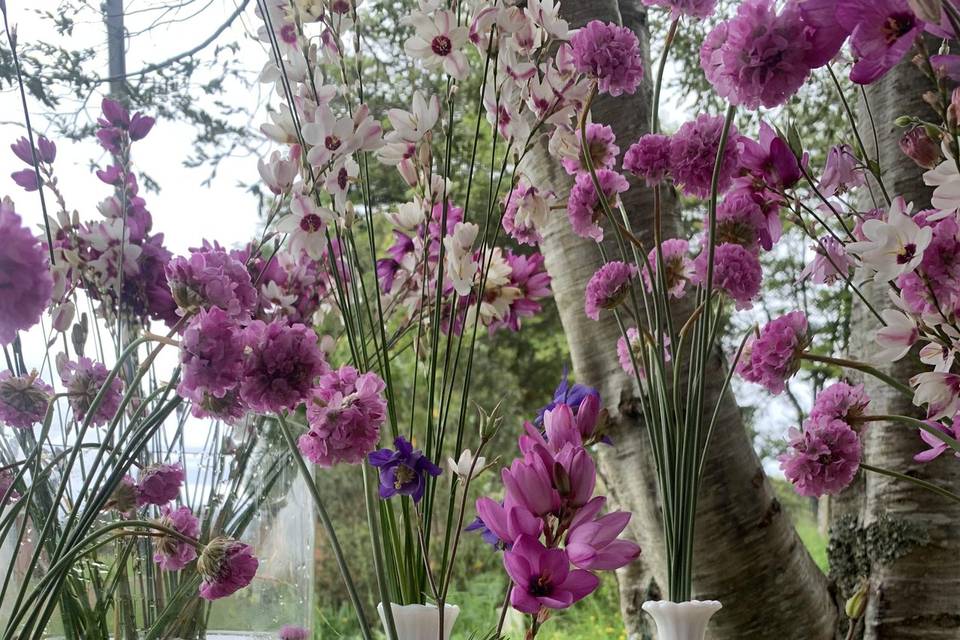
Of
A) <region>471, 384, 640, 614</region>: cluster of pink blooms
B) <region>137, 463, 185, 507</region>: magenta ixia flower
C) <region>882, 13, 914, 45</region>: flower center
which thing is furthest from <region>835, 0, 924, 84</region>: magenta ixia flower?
<region>137, 463, 185, 507</region>: magenta ixia flower

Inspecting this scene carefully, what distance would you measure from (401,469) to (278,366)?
0.10 meters

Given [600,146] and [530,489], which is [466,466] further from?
[600,146]

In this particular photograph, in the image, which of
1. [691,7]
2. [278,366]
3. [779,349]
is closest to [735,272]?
[779,349]

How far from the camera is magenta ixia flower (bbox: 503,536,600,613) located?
0.38 metres

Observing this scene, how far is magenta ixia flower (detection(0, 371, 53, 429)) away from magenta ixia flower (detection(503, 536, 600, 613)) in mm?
275

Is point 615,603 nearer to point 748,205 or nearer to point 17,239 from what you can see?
point 748,205

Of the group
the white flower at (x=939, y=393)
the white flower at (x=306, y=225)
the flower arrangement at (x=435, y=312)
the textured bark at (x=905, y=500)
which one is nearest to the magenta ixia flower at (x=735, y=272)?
the flower arrangement at (x=435, y=312)

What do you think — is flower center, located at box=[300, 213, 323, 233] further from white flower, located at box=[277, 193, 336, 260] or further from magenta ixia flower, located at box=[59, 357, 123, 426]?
magenta ixia flower, located at box=[59, 357, 123, 426]

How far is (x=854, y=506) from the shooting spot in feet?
2.78

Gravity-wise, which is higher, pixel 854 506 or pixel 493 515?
pixel 854 506

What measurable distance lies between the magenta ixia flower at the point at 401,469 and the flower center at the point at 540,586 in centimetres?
9

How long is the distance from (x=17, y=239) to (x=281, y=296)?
278 millimetres

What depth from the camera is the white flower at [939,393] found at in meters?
0.41

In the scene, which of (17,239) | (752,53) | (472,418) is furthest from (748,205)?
(472,418)
